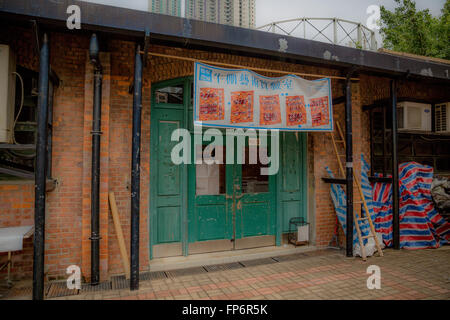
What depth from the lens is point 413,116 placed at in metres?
6.84

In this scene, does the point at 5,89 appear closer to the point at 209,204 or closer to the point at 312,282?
the point at 209,204

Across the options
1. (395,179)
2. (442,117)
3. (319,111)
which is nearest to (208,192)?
(319,111)

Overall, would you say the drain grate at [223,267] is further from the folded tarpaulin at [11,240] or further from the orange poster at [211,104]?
the folded tarpaulin at [11,240]

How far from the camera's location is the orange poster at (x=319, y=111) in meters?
5.14

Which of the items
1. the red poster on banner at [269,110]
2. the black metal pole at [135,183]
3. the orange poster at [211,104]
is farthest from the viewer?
the red poster on banner at [269,110]

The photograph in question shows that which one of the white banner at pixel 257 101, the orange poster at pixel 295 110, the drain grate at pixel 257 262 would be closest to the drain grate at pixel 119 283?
the drain grate at pixel 257 262

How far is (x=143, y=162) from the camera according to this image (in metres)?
4.78

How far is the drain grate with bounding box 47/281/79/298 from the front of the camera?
12.5 ft

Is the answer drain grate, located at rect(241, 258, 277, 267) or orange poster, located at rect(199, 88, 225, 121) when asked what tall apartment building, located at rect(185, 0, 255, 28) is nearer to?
orange poster, located at rect(199, 88, 225, 121)

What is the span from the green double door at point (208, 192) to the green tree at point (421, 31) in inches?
529

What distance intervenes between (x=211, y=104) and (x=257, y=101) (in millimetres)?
838

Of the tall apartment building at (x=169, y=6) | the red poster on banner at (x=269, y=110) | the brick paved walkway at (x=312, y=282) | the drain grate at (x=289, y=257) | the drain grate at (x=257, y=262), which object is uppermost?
the tall apartment building at (x=169, y=6)

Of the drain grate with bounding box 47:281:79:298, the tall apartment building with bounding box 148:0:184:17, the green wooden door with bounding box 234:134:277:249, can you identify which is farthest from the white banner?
the drain grate with bounding box 47:281:79:298
